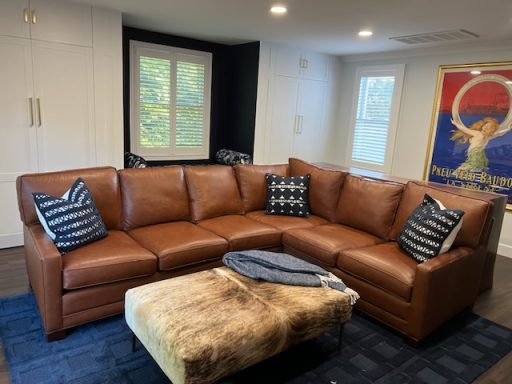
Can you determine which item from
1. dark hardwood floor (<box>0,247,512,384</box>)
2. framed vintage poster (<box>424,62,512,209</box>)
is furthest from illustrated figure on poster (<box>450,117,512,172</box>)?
dark hardwood floor (<box>0,247,512,384</box>)

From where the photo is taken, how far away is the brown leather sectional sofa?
2.35m

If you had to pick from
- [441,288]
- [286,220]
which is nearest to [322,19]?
[286,220]

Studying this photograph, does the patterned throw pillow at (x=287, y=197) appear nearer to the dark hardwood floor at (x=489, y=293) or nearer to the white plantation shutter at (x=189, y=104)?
the dark hardwood floor at (x=489, y=293)

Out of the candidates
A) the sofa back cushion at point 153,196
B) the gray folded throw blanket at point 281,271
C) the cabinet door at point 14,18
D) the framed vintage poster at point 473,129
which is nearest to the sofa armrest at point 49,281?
the sofa back cushion at point 153,196

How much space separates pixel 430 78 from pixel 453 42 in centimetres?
63

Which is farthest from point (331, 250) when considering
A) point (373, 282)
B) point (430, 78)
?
point (430, 78)

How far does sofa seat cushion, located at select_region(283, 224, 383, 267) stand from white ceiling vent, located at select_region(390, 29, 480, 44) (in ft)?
7.59

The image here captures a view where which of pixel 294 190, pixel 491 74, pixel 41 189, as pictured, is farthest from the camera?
pixel 491 74

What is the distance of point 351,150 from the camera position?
19.7 feet

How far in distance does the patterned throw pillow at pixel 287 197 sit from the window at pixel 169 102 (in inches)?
82.4

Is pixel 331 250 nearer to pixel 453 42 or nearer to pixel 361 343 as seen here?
pixel 361 343

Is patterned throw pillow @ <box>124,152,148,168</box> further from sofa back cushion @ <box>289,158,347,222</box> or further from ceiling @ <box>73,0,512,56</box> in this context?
sofa back cushion @ <box>289,158,347,222</box>

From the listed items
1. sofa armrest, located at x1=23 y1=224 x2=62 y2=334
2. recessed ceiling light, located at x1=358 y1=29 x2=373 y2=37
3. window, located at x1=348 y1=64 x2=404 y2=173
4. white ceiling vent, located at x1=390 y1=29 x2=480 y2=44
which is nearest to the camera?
sofa armrest, located at x1=23 y1=224 x2=62 y2=334

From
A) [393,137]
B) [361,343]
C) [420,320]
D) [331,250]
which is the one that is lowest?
[361,343]
